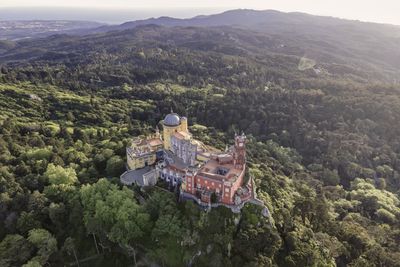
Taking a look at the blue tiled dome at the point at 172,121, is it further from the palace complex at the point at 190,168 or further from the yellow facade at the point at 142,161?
the yellow facade at the point at 142,161

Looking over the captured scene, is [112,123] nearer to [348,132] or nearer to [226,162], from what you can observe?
[226,162]

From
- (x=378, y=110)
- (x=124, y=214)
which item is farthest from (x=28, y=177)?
(x=378, y=110)

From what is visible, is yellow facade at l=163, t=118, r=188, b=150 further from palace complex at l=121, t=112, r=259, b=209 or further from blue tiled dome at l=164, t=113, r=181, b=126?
blue tiled dome at l=164, t=113, r=181, b=126

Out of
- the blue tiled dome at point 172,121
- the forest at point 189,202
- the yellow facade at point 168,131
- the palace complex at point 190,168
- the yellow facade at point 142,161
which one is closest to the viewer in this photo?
the forest at point 189,202

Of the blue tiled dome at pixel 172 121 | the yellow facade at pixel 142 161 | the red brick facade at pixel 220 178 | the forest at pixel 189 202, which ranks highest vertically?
the blue tiled dome at pixel 172 121

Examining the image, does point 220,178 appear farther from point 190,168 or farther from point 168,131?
point 168,131

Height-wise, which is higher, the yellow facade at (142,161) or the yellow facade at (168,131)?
the yellow facade at (168,131)

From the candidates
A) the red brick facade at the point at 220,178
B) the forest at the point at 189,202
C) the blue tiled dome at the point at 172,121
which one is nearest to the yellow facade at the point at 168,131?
the blue tiled dome at the point at 172,121

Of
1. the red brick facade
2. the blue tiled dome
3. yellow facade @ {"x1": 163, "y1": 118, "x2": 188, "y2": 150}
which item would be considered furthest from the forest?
the blue tiled dome
